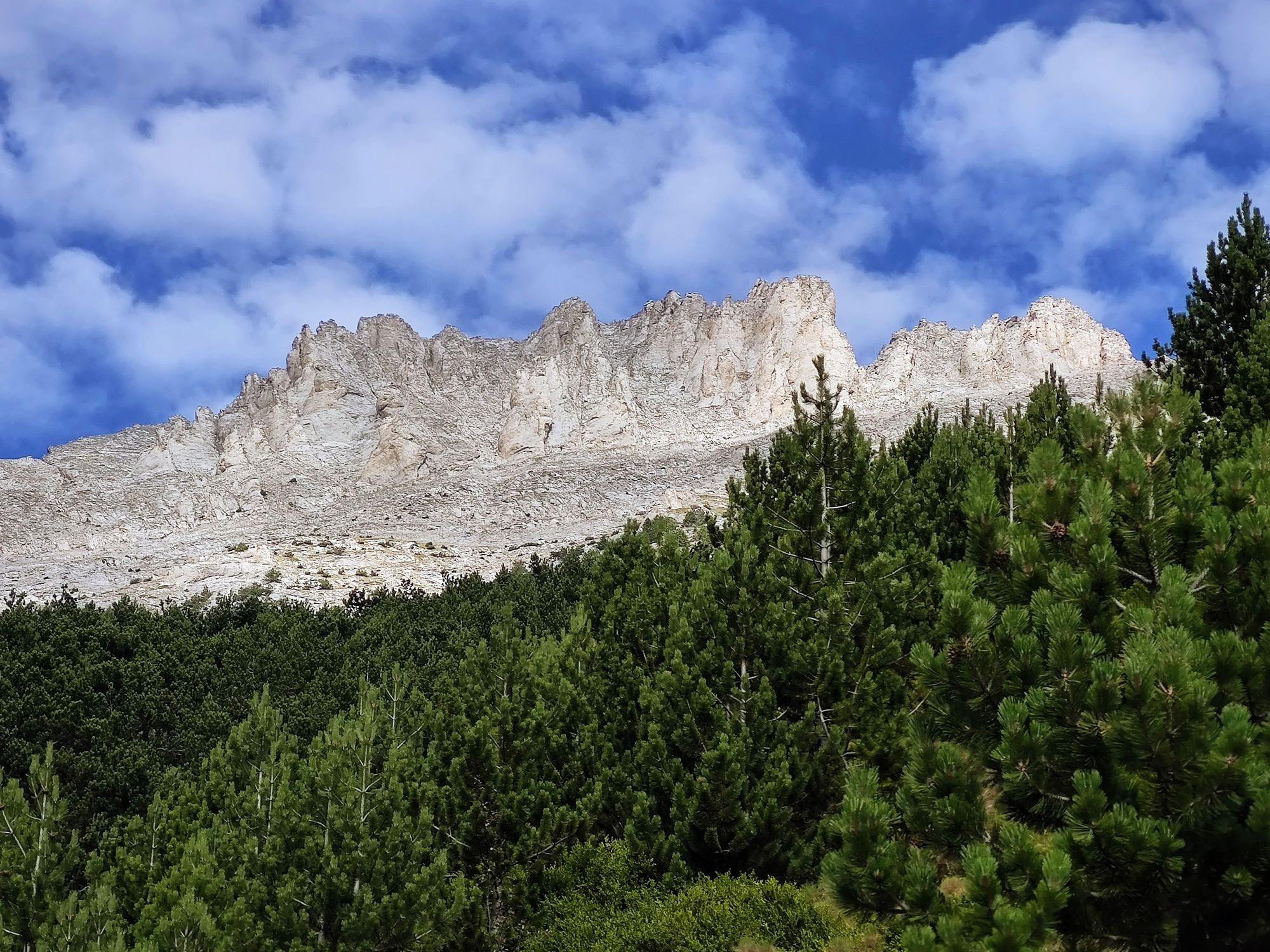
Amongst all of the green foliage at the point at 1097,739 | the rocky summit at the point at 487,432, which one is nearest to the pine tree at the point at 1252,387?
the green foliage at the point at 1097,739

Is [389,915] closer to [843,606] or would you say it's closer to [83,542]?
[843,606]

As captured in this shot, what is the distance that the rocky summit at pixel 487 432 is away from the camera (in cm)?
7475

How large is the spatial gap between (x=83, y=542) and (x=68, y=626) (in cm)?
6964

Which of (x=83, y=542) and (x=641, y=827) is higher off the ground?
(x=83, y=542)

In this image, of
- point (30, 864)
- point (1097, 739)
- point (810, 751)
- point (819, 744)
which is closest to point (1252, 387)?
point (819, 744)

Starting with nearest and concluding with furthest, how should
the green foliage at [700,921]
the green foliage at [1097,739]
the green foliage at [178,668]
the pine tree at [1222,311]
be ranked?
the green foliage at [1097,739]
the green foliage at [700,921]
the pine tree at [1222,311]
the green foliage at [178,668]

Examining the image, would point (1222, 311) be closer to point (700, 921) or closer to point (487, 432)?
point (700, 921)

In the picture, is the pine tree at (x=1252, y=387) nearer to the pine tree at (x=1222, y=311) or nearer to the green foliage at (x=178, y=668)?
the pine tree at (x=1222, y=311)

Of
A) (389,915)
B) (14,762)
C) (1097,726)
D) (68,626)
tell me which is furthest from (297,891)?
(68,626)

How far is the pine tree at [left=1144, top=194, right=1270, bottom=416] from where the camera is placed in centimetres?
1727

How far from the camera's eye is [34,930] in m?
10.9

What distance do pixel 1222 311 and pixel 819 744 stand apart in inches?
456

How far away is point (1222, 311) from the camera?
17750 millimetres

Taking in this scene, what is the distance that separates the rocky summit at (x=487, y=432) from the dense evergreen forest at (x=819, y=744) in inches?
1696
